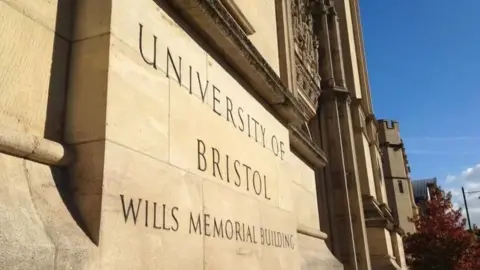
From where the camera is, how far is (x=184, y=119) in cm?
333

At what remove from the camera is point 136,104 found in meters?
2.80

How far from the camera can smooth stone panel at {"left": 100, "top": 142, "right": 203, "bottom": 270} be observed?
95.5 inches

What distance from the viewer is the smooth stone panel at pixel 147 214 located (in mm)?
2426

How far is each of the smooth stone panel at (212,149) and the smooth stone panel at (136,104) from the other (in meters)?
0.13

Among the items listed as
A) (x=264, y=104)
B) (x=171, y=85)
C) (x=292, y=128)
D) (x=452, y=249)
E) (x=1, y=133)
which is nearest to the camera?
(x=1, y=133)

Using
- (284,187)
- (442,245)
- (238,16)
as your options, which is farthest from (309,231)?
(442,245)

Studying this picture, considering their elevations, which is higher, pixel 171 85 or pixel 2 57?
pixel 171 85

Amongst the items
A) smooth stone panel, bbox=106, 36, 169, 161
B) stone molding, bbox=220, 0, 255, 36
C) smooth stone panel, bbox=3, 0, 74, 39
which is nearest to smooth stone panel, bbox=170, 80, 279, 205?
smooth stone panel, bbox=106, 36, 169, 161

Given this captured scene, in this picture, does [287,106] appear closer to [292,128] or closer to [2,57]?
[292,128]

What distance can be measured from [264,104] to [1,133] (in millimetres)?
3321

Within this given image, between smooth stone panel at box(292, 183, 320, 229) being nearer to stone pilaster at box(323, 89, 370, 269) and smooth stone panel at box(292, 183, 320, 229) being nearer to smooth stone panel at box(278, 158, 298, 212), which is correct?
smooth stone panel at box(278, 158, 298, 212)

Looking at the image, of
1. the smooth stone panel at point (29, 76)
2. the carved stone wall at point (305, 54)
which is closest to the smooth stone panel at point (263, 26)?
the smooth stone panel at point (29, 76)

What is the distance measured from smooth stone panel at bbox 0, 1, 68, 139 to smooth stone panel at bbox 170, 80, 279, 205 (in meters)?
0.81

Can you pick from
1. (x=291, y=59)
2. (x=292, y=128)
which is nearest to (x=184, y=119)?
(x=292, y=128)
